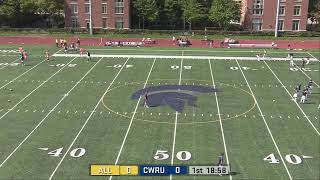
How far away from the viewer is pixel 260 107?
123 feet

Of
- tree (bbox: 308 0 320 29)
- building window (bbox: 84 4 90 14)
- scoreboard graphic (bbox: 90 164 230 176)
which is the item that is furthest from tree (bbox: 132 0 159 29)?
scoreboard graphic (bbox: 90 164 230 176)

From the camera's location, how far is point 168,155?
28.3 metres

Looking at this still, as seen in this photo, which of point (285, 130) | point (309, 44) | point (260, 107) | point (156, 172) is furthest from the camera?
point (309, 44)

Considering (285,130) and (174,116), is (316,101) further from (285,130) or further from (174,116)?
(174,116)

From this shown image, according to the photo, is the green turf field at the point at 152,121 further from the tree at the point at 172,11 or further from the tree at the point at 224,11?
the tree at the point at 172,11

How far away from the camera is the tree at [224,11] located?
74812 mm

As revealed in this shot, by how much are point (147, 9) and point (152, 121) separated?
148ft

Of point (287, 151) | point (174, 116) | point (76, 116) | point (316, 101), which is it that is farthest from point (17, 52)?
point (287, 151)

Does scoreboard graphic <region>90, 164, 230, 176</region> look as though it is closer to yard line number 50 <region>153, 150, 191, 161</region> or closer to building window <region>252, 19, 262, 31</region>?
yard line number 50 <region>153, 150, 191, 161</region>

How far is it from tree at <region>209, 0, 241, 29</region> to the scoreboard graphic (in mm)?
51113

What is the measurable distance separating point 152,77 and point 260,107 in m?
12.7

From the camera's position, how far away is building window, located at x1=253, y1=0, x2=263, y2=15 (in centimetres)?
7756

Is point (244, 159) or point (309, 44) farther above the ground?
point (309, 44)

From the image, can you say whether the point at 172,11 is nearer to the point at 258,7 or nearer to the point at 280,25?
the point at 258,7
